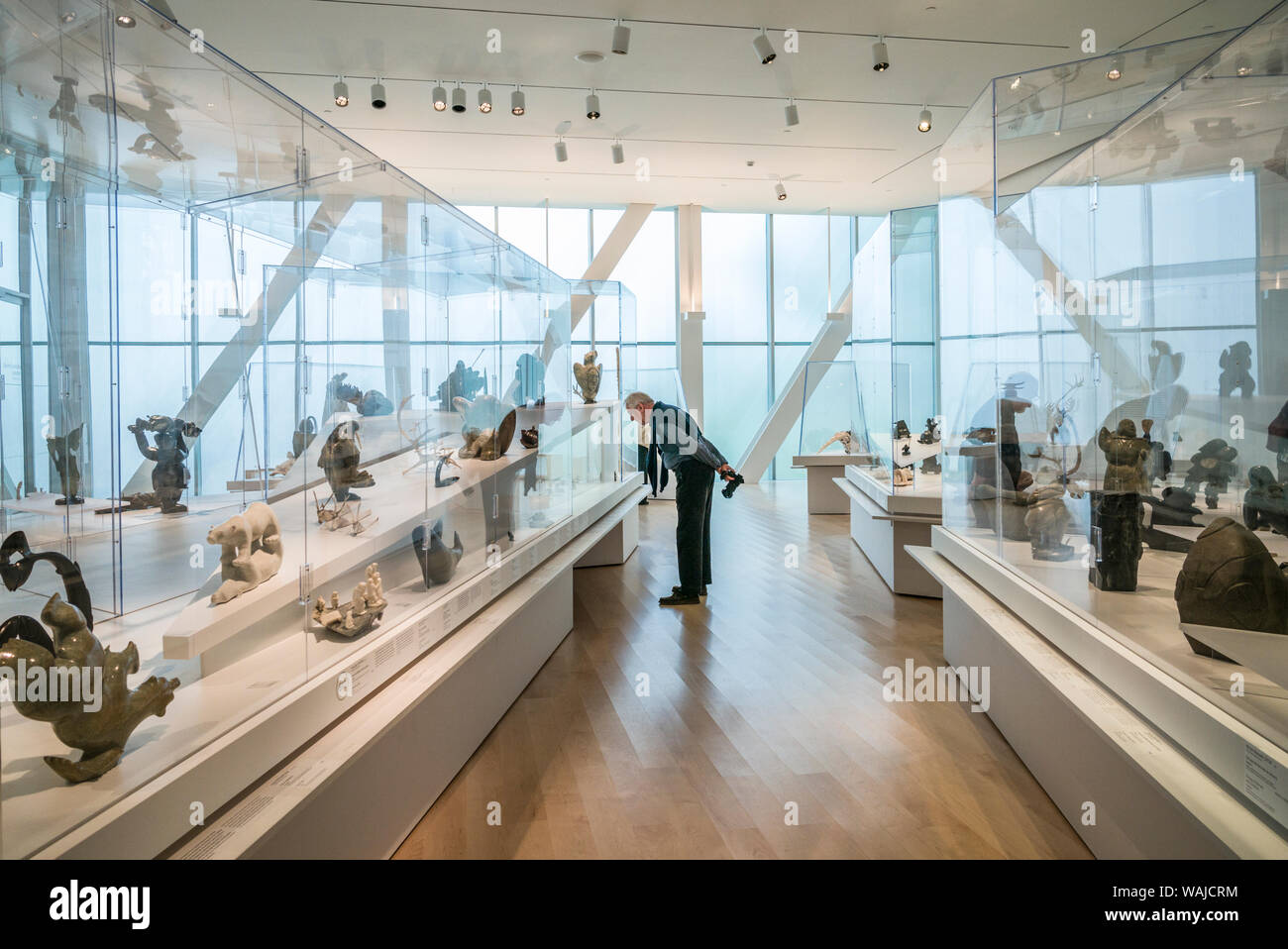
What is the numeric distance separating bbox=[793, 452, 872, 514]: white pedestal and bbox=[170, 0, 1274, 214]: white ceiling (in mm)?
3703

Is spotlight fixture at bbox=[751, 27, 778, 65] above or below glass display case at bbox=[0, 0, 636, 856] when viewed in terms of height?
above

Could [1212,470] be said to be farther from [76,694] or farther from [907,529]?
[907,529]

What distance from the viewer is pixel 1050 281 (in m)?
3.38

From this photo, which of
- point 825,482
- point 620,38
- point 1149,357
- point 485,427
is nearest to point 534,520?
point 485,427

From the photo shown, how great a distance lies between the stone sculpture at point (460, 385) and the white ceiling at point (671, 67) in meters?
3.64

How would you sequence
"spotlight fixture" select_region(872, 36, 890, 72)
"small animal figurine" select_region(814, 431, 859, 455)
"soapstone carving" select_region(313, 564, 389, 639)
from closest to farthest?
"soapstone carving" select_region(313, 564, 389, 639) < "spotlight fixture" select_region(872, 36, 890, 72) < "small animal figurine" select_region(814, 431, 859, 455)

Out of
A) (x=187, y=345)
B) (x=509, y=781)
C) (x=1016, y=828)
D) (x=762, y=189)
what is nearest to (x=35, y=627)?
(x=187, y=345)

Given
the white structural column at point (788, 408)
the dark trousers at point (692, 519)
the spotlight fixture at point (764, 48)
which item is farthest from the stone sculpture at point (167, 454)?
the white structural column at point (788, 408)

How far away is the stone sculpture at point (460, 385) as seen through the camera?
11.4ft

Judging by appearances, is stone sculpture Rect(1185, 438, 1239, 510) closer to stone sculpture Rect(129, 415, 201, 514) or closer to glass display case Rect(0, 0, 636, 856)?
glass display case Rect(0, 0, 636, 856)

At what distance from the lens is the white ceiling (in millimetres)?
6234

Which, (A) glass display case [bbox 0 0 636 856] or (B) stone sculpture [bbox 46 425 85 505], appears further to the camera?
(B) stone sculpture [bbox 46 425 85 505]

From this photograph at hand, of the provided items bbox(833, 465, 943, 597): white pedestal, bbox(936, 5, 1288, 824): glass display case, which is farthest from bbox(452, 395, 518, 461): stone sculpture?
bbox(833, 465, 943, 597): white pedestal

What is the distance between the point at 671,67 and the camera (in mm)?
7387
